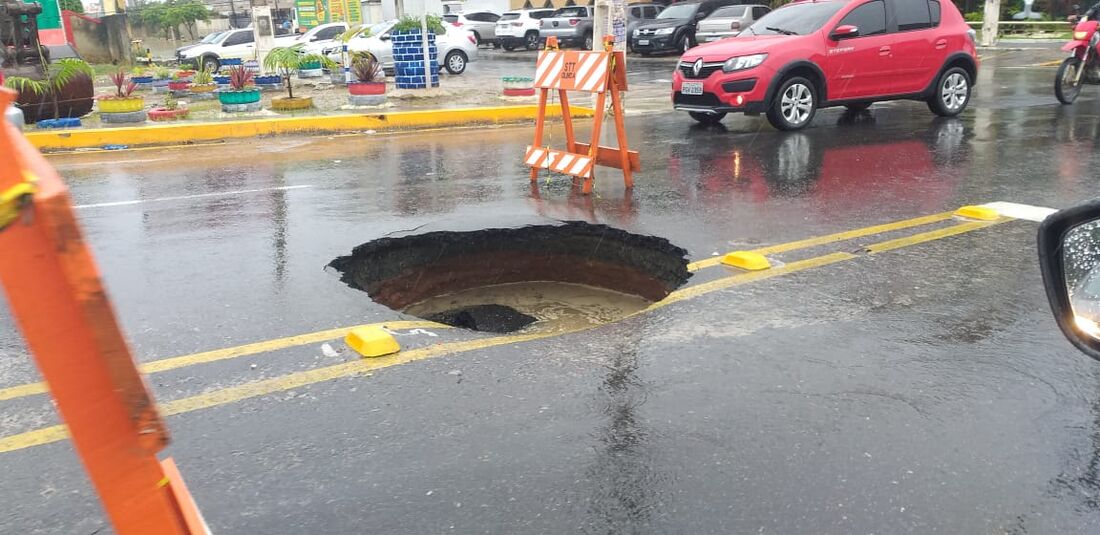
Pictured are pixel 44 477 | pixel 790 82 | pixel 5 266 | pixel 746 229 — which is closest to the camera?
pixel 5 266

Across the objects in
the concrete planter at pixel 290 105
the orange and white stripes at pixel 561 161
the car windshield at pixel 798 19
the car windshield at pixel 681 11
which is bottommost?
the orange and white stripes at pixel 561 161

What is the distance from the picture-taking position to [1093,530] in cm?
281

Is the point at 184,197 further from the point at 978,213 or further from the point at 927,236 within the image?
the point at 978,213

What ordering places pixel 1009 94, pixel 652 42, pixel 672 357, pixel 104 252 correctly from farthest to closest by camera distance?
pixel 652 42
pixel 1009 94
pixel 104 252
pixel 672 357

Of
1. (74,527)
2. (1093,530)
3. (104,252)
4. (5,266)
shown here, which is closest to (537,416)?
(74,527)

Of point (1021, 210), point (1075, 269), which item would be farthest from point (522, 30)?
point (1075, 269)

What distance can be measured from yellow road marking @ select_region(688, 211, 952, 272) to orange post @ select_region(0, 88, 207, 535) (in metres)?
4.56

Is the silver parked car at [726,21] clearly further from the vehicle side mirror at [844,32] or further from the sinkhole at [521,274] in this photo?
the sinkhole at [521,274]

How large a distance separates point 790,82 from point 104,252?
8.62 meters

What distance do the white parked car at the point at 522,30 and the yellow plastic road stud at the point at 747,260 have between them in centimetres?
2919

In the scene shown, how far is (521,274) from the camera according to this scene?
272 inches

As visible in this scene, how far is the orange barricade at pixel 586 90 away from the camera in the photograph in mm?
7938

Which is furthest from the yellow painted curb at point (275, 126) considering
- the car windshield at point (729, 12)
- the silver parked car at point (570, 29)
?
the silver parked car at point (570, 29)

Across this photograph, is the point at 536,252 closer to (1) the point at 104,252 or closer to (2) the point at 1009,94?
(1) the point at 104,252
